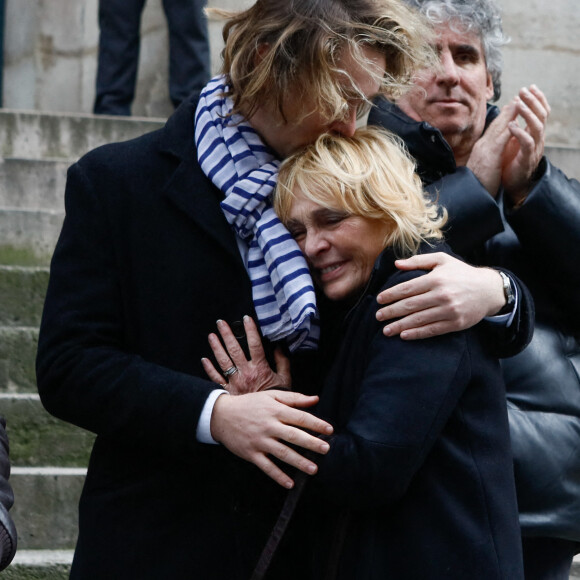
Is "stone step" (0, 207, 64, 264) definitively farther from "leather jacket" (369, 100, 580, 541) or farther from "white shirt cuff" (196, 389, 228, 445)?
"white shirt cuff" (196, 389, 228, 445)

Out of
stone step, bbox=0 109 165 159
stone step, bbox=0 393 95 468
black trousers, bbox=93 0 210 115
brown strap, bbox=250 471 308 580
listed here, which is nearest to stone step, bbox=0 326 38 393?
stone step, bbox=0 393 95 468

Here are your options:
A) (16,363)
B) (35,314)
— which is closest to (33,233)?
(35,314)

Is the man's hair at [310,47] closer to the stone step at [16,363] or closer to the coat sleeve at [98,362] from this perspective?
the coat sleeve at [98,362]

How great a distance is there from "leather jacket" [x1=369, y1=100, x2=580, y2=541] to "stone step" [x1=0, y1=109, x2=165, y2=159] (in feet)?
9.91

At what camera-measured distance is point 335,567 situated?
1956 millimetres

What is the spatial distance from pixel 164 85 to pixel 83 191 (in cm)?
428

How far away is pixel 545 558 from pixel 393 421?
2.25ft

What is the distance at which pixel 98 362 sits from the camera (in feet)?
6.50

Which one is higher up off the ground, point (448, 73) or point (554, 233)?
point (448, 73)

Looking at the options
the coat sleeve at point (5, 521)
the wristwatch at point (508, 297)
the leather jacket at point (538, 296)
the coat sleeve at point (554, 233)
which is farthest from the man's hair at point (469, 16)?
the coat sleeve at point (5, 521)

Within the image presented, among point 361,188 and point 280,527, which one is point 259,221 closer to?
point 361,188

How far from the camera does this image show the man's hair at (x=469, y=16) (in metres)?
2.66

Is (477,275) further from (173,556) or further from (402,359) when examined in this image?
(173,556)

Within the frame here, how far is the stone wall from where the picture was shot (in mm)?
6246
